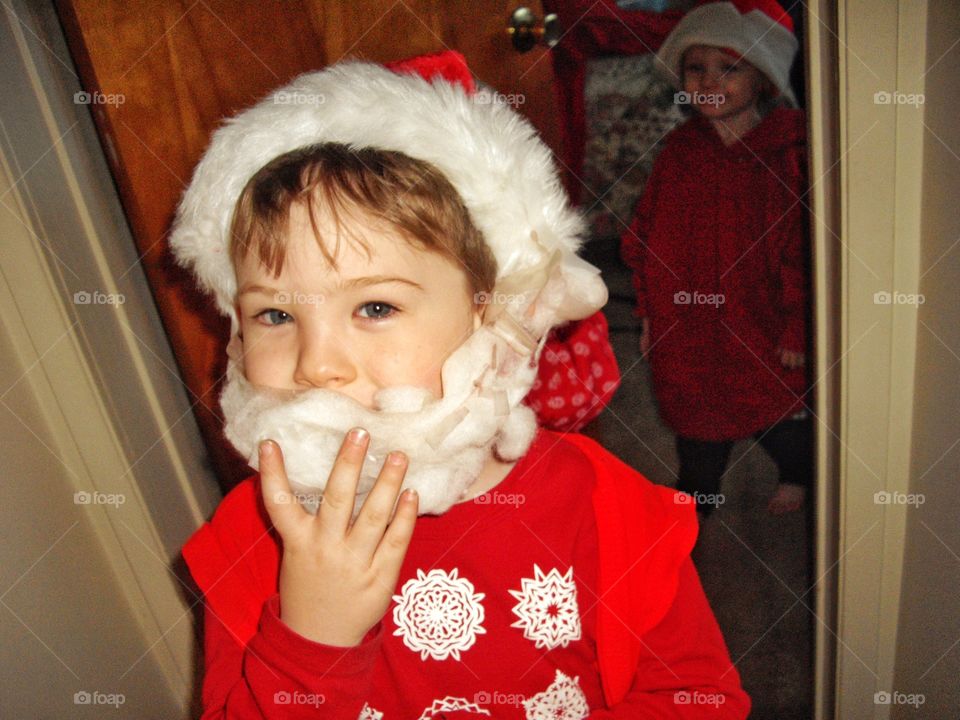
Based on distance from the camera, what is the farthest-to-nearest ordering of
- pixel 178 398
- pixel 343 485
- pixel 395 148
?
1. pixel 178 398
2. pixel 395 148
3. pixel 343 485

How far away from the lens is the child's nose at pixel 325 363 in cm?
66

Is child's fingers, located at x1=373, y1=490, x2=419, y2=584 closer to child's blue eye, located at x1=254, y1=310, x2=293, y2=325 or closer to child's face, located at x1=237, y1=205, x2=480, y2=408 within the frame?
child's face, located at x1=237, y1=205, x2=480, y2=408

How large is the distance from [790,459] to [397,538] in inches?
56.2

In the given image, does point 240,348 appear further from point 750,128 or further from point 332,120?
point 750,128

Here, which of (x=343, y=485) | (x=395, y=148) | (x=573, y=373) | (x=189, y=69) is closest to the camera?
(x=343, y=485)

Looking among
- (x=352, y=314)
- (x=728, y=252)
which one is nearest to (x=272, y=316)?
(x=352, y=314)

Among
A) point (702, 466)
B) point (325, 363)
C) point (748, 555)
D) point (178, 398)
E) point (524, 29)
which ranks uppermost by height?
point (524, 29)

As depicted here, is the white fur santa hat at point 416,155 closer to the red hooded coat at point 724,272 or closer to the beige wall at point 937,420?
the beige wall at point 937,420

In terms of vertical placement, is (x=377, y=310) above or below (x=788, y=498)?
above

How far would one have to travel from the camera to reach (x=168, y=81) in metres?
0.93

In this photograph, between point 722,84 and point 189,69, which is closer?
point 189,69

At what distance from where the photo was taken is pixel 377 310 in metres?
0.70

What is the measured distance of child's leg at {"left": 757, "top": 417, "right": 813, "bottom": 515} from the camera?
1695 millimetres

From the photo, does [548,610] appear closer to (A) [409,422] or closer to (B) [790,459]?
(A) [409,422]
